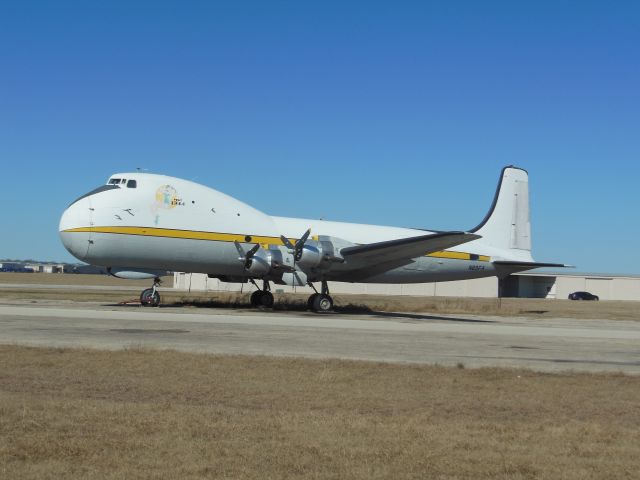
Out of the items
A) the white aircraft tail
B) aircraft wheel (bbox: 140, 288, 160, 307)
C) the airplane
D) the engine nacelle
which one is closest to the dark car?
the white aircraft tail

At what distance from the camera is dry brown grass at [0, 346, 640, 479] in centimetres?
732

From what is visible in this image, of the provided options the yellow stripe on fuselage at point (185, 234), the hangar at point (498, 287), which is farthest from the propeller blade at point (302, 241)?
the hangar at point (498, 287)

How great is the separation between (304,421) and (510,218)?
3799 cm

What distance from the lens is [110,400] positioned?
35.0 feet

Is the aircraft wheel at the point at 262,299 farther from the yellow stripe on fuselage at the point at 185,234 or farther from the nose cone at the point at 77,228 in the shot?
the nose cone at the point at 77,228

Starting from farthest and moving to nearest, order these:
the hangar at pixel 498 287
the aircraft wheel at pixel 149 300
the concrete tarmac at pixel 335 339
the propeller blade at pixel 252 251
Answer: the hangar at pixel 498 287 < the propeller blade at pixel 252 251 < the aircraft wheel at pixel 149 300 < the concrete tarmac at pixel 335 339

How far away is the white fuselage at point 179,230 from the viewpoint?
33.8 m

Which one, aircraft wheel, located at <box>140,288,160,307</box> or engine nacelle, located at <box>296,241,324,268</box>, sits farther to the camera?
aircraft wheel, located at <box>140,288,160,307</box>

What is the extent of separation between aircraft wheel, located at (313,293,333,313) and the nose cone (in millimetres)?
11673

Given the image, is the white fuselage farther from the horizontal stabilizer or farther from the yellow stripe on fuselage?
the horizontal stabilizer

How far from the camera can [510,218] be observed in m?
45.2

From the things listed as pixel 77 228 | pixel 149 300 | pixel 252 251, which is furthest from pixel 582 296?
pixel 77 228

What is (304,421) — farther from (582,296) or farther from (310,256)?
(582,296)

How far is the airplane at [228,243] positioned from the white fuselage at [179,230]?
48 millimetres
